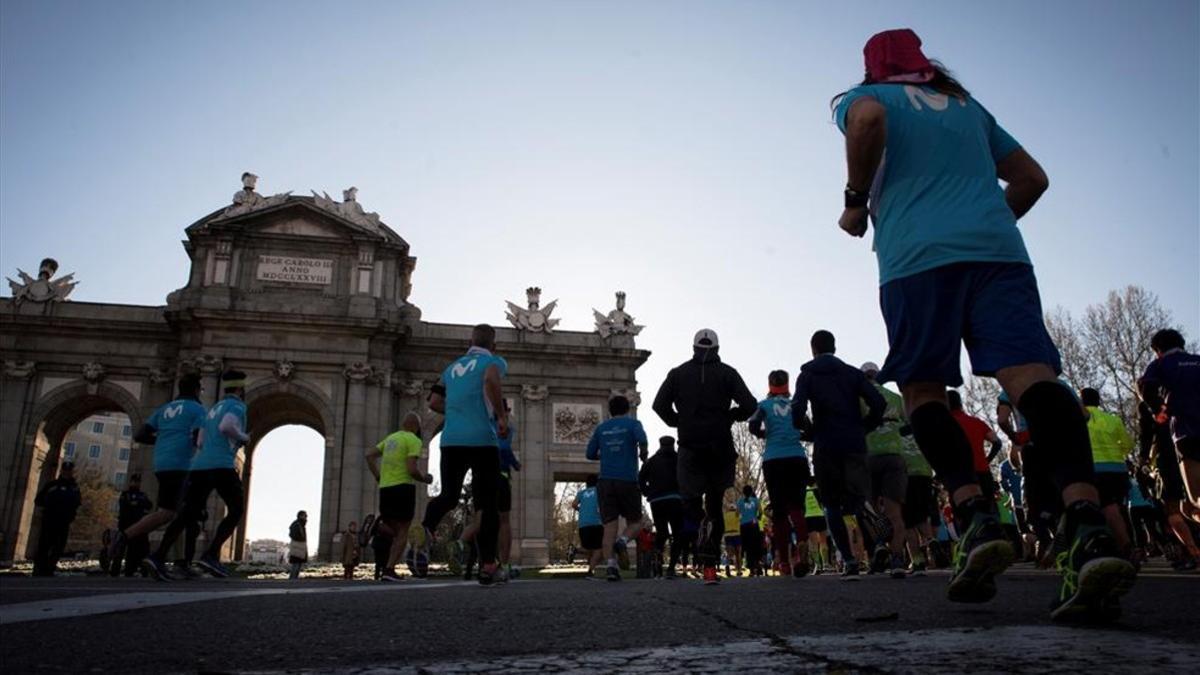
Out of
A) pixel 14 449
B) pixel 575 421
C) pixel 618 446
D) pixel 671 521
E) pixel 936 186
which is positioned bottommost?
pixel 671 521

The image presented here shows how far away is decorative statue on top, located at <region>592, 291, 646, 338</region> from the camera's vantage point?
115 feet

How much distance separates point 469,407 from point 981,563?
447 cm

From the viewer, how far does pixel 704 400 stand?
25.4ft

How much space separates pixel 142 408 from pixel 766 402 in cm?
2848

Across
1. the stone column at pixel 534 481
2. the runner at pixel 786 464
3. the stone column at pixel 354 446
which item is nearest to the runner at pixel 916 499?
the runner at pixel 786 464

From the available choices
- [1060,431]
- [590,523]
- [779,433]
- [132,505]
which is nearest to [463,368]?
[779,433]

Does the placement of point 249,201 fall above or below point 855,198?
above

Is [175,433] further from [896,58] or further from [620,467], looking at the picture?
[896,58]

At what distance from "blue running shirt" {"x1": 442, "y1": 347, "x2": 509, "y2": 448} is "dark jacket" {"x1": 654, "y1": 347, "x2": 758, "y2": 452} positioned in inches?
74.7

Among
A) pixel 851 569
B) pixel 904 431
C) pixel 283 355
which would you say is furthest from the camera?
pixel 283 355

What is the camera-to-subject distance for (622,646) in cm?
211

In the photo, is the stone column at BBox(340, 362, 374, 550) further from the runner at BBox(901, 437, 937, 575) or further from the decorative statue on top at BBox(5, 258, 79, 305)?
the runner at BBox(901, 437, 937, 575)

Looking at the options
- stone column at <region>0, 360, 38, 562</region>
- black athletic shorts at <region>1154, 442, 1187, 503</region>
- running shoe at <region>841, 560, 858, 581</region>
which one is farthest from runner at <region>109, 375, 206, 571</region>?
stone column at <region>0, 360, 38, 562</region>

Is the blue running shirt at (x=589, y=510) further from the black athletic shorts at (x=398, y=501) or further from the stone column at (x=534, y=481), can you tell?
the stone column at (x=534, y=481)
